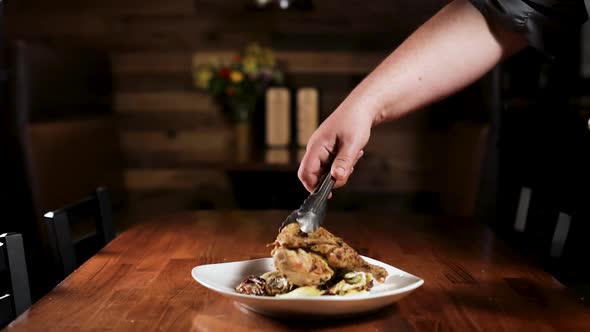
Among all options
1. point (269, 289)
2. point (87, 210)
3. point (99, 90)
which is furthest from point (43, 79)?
point (269, 289)

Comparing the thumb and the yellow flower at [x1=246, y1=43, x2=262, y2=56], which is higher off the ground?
the yellow flower at [x1=246, y1=43, x2=262, y2=56]

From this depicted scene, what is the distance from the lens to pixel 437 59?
4.93 feet

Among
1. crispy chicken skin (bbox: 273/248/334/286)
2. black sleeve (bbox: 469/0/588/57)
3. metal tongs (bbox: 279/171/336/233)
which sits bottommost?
crispy chicken skin (bbox: 273/248/334/286)

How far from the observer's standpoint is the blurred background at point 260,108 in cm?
364

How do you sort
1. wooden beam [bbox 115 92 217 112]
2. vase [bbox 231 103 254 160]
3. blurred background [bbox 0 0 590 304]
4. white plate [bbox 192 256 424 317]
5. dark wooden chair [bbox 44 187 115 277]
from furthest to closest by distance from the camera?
wooden beam [bbox 115 92 217 112]
vase [bbox 231 103 254 160]
blurred background [bbox 0 0 590 304]
dark wooden chair [bbox 44 187 115 277]
white plate [bbox 192 256 424 317]

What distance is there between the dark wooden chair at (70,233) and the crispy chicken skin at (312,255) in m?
0.76

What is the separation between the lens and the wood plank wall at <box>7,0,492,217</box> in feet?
13.9

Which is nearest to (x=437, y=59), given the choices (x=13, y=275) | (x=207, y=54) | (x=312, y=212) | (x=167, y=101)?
(x=312, y=212)

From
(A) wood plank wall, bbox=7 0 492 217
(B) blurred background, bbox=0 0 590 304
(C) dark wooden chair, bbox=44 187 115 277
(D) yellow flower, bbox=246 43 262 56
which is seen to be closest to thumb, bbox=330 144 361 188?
(C) dark wooden chair, bbox=44 187 115 277

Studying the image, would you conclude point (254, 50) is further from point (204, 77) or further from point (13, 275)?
point (13, 275)

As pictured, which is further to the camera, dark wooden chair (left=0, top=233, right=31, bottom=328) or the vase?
the vase

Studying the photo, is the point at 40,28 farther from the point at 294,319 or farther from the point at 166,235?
the point at 294,319

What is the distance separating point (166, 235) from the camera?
1851 millimetres

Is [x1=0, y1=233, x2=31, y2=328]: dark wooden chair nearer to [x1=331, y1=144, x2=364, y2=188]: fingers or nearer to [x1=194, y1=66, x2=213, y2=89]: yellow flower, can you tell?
[x1=331, y1=144, x2=364, y2=188]: fingers
